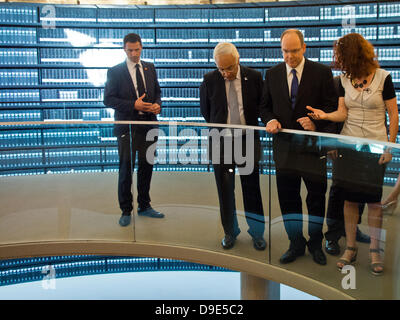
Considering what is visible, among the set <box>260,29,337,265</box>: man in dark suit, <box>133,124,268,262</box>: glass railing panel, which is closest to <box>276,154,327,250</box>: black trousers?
<box>260,29,337,265</box>: man in dark suit

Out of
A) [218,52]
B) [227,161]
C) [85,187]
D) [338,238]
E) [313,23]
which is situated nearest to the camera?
[338,238]

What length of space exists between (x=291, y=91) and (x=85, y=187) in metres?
1.52

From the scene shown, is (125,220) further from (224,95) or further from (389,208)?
(389,208)

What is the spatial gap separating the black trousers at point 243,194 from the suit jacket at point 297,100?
0.17 metres

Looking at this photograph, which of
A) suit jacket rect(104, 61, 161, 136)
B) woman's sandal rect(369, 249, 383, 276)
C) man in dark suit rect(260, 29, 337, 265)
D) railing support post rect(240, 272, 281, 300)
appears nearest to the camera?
woman's sandal rect(369, 249, 383, 276)

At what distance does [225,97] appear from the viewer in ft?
8.63

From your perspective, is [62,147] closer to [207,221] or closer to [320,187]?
[207,221]

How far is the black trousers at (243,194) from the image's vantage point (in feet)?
8.60

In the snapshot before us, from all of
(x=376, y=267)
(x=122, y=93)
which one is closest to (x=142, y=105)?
(x=122, y=93)

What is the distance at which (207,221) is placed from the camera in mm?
2945

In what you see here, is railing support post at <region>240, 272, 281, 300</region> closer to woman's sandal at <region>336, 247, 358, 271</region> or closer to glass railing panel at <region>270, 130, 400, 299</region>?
glass railing panel at <region>270, 130, 400, 299</region>

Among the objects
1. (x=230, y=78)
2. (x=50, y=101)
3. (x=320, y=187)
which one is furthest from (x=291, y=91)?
(x=50, y=101)

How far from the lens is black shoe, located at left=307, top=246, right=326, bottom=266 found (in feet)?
7.82

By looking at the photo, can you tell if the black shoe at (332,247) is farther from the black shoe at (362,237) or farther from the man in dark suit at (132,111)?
the man in dark suit at (132,111)
